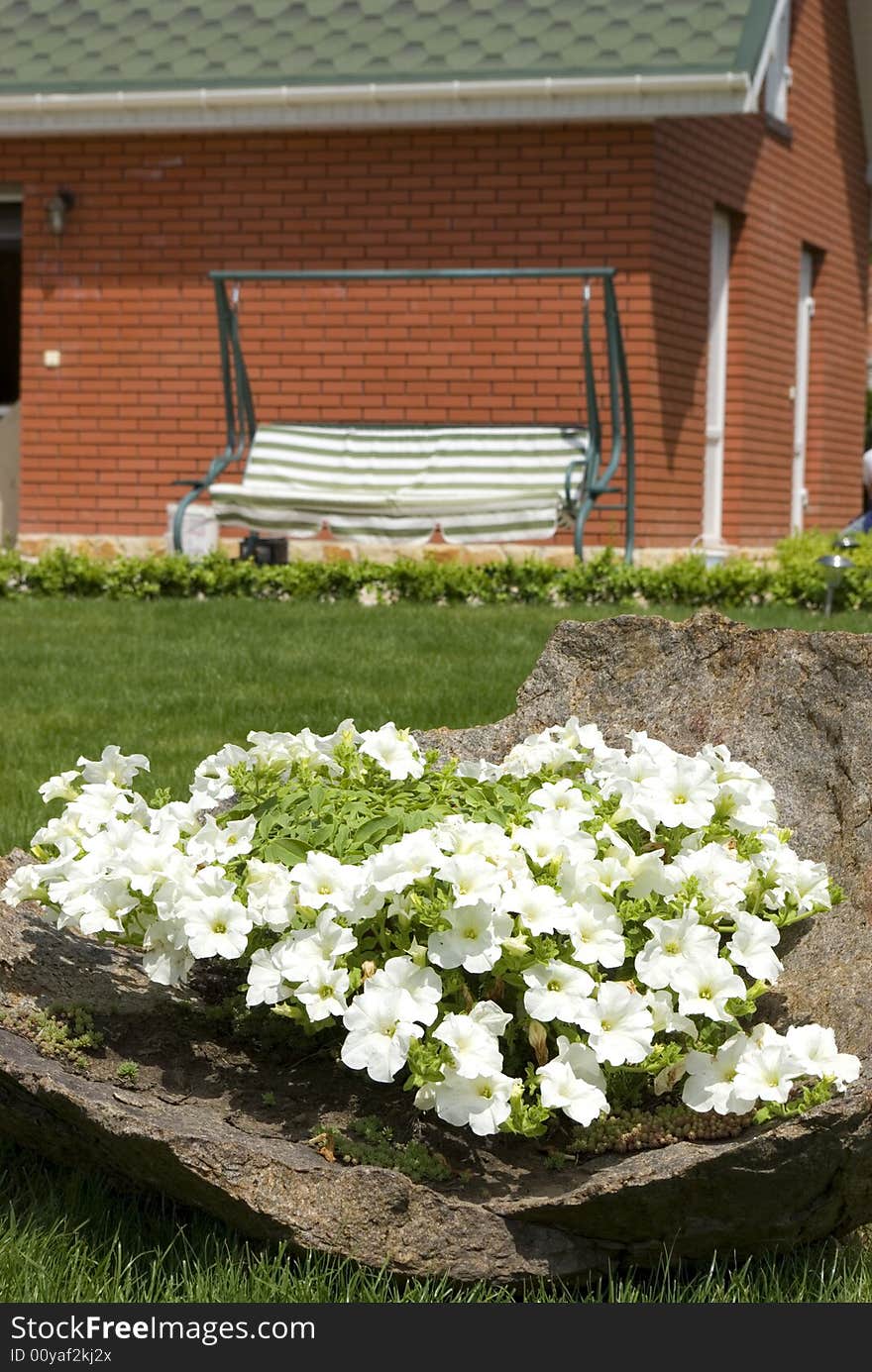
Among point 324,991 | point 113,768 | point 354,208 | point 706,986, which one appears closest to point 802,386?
point 354,208

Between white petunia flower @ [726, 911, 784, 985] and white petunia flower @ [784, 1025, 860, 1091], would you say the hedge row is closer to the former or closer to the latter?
white petunia flower @ [726, 911, 784, 985]

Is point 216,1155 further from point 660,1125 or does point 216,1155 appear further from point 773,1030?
point 773,1030

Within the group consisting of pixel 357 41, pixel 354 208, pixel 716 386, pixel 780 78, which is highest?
pixel 780 78

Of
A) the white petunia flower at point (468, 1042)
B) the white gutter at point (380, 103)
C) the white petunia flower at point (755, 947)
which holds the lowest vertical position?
the white petunia flower at point (468, 1042)

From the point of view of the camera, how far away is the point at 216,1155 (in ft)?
7.81

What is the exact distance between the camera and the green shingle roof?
469 inches

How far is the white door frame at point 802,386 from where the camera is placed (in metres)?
16.6

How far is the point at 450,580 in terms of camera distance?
9.83m

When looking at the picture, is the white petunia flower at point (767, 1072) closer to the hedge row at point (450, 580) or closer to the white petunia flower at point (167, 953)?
the white petunia flower at point (167, 953)

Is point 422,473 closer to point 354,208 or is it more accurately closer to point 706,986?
point 354,208

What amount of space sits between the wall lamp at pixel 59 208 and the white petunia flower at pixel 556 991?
1181 centimetres

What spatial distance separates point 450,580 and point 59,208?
5324 millimetres

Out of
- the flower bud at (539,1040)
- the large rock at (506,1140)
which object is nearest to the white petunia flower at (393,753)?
the large rock at (506,1140)

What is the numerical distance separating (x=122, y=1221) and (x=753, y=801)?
1.16 meters
